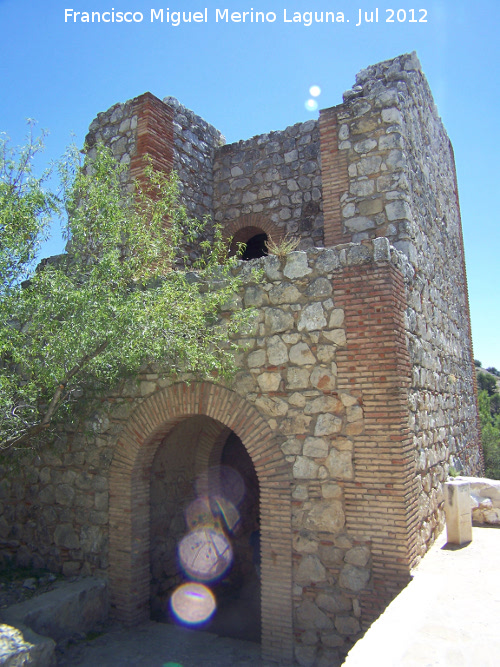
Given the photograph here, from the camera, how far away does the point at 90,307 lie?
4.68 metres

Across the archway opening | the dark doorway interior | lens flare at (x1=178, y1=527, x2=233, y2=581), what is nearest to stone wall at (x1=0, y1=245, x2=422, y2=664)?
the archway opening

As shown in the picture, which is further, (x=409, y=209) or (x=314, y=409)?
(x=409, y=209)

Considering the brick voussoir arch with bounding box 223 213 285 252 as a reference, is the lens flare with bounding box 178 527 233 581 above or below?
below

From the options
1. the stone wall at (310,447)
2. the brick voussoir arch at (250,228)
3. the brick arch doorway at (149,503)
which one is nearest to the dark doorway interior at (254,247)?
the brick voussoir arch at (250,228)

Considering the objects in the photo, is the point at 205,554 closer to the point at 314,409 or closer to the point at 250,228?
the point at 314,409

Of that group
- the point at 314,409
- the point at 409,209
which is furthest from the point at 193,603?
the point at 409,209

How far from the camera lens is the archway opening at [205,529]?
620cm

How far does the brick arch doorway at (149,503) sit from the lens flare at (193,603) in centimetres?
64

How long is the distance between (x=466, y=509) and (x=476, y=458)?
4343mm

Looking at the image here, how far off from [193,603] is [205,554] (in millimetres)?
658

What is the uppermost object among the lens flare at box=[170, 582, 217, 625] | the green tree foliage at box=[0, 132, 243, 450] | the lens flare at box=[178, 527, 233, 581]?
the green tree foliage at box=[0, 132, 243, 450]

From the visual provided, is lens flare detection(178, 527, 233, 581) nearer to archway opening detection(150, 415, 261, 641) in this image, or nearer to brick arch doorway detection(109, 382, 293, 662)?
archway opening detection(150, 415, 261, 641)

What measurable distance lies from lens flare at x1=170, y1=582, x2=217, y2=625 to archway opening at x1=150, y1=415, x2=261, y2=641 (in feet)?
0.06

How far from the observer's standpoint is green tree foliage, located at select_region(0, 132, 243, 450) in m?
4.68
